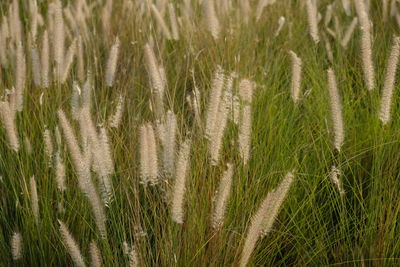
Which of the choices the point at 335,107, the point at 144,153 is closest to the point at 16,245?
the point at 144,153

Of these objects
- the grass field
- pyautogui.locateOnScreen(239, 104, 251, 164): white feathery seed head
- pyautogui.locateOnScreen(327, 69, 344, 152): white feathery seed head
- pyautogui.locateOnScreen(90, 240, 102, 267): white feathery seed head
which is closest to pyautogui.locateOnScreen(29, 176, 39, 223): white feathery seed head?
the grass field

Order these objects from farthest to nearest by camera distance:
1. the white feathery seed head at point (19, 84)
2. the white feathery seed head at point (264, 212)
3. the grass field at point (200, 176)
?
the white feathery seed head at point (19, 84) → the grass field at point (200, 176) → the white feathery seed head at point (264, 212)

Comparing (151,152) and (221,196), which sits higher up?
(151,152)

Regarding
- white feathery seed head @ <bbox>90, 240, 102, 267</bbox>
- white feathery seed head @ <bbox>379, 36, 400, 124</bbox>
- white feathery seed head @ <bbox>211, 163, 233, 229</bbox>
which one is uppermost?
white feathery seed head @ <bbox>379, 36, 400, 124</bbox>

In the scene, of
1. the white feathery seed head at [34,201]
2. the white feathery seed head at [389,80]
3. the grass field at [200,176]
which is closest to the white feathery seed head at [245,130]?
the grass field at [200,176]

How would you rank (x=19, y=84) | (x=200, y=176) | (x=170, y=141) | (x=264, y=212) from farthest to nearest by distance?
(x=19, y=84), (x=200, y=176), (x=170, y=141), (x=264, y=212)

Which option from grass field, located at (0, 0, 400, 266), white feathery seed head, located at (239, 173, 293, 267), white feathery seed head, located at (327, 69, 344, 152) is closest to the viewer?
white feathery seed head, located at (239, 173, 293, 267)

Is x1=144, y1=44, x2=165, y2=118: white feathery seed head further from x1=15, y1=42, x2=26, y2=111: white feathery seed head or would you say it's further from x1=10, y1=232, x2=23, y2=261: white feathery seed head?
x1=10, y1=232, x2=23, y2=261: white feathery seed head

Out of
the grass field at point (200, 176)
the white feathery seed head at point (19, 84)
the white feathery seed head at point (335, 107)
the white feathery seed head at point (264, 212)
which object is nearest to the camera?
the white feathery seed head at point (264, 212)

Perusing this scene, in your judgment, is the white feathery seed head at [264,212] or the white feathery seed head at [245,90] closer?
the white feathery seed head at [264,212]

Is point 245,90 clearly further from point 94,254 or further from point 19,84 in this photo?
point 19,84

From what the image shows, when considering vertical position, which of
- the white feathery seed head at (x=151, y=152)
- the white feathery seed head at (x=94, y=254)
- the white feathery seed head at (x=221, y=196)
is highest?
the white feathery seed head at (x=151, y=152)

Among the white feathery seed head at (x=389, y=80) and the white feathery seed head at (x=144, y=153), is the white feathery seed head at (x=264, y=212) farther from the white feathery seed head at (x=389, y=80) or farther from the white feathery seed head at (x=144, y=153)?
the white feathery seed head at (x=389, y=80)

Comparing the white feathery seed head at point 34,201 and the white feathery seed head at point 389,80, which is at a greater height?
the white feathery seed head at point 389,80
